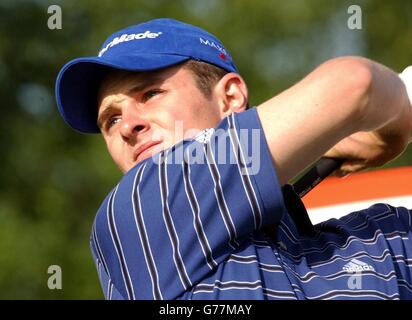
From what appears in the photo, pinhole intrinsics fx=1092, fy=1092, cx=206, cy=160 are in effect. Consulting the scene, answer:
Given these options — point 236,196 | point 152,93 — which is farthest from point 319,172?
point 236,196

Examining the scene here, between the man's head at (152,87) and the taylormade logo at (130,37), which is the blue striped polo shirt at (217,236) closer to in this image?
the man's head at (152,87)

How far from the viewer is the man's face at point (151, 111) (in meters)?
2.00

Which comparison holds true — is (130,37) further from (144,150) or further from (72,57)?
(72,57)

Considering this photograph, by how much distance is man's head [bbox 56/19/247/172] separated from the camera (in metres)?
2.01

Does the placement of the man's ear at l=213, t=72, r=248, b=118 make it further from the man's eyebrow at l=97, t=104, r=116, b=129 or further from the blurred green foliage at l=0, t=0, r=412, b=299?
the blurred green foliage at l=0, t=0, r=412, b=299

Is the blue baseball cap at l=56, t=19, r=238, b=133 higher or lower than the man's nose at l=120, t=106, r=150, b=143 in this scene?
higher

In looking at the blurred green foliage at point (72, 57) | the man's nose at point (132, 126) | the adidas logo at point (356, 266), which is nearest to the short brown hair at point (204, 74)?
the man's nose at point (132, 126)

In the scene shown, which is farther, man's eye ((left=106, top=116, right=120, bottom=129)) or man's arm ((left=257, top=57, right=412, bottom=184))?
man's eye ((left=106, top=116, right=120, bottom=129))

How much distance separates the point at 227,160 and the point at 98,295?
13.3 feet

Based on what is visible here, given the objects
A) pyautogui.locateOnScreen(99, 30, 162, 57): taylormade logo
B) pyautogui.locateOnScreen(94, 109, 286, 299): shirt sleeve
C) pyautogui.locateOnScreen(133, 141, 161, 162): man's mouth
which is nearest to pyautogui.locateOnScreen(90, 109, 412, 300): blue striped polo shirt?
pyautogui.locateOnScreen(94, 109, 286, 299): shirt sleeve

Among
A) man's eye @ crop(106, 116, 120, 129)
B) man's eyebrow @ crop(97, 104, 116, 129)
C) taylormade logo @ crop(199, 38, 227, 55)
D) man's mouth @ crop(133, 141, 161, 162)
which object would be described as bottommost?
man's mouth @ crop(133, 141, 161, 162)

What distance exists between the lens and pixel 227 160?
70.3 inches

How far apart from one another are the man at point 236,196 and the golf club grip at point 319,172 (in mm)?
241
